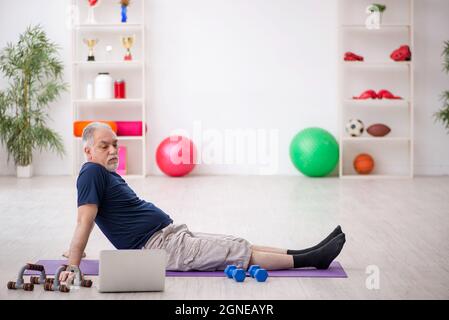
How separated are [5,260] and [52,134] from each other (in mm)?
4181

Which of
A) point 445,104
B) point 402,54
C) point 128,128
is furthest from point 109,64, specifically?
point 445,104

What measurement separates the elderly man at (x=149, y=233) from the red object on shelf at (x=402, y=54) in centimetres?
466

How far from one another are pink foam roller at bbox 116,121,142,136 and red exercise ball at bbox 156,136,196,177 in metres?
0.29

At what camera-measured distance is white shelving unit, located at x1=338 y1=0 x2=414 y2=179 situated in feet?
26.2

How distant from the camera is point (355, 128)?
7711 millimetres

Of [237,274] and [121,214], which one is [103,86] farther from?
[237,274]

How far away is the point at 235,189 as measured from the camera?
679 cm

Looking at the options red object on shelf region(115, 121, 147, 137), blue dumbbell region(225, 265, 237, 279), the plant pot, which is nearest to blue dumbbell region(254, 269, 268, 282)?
blue dumbbell region(225, 265, 237, 279)

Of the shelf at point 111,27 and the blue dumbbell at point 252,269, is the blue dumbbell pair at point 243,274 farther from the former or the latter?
the shelf at point 111,27

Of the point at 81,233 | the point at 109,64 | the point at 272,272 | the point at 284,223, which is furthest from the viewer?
the point at 109,64

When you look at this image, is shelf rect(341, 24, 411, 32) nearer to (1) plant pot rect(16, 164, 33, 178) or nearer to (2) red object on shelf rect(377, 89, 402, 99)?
(2) red object on shelf rect(377, 89, 402, 99)

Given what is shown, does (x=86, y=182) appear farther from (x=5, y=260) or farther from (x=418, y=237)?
(x=418, y=237)

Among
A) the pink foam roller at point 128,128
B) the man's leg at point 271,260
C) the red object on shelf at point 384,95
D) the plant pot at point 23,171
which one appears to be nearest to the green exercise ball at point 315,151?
the red object on shelf at point 384,95

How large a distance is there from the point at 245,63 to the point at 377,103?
4.85ft
